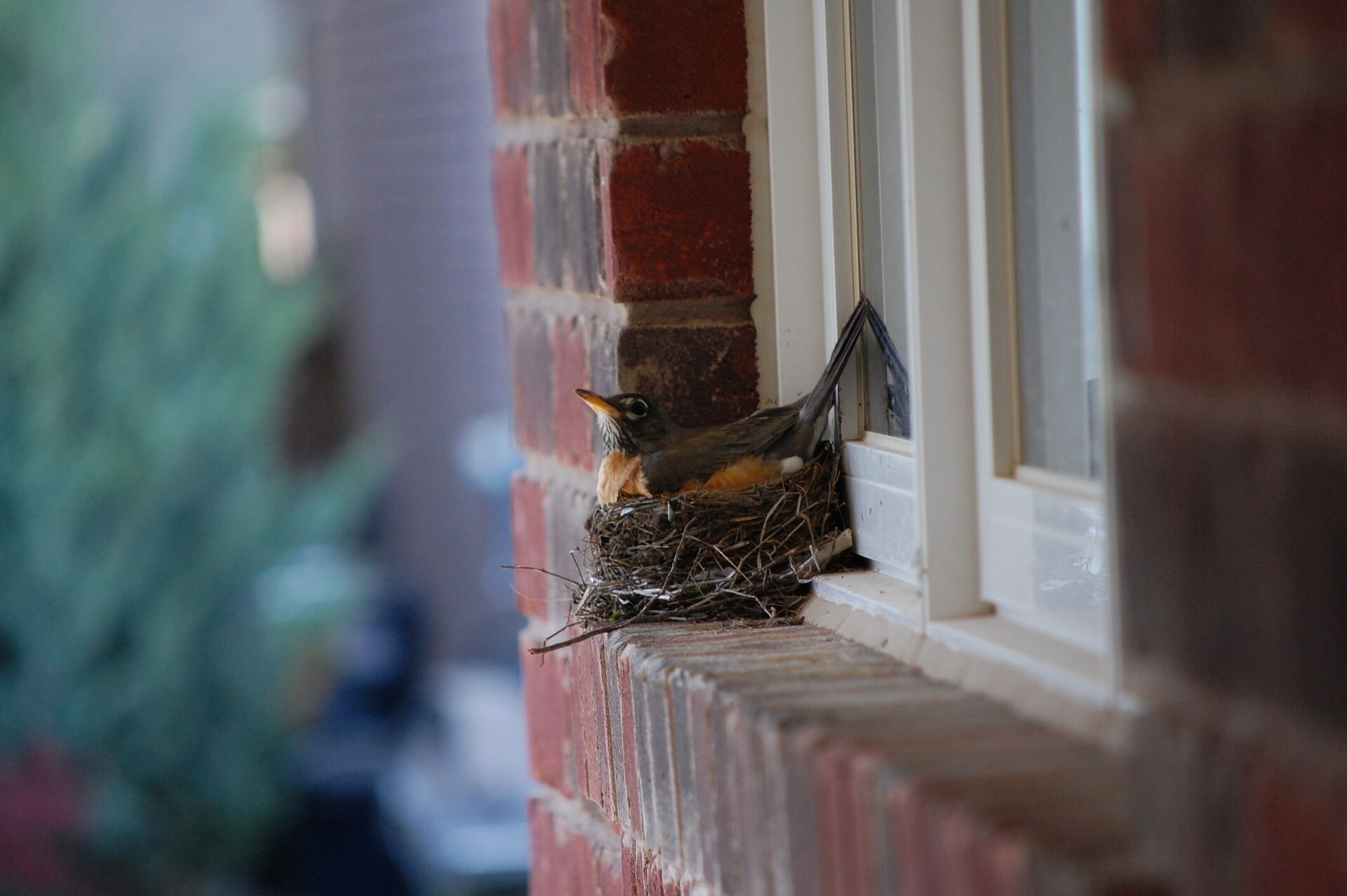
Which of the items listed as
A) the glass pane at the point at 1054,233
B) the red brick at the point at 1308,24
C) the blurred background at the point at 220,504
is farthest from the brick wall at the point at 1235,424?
the blurred background at the point at 220,504

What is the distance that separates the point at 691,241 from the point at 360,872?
574cm

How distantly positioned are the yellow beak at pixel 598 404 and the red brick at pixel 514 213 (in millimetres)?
261

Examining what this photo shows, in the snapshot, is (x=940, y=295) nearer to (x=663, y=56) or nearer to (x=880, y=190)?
(x=880, y=190)

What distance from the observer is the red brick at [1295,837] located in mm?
605

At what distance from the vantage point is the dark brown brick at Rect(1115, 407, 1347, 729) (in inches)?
24.0

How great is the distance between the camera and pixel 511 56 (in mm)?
1939

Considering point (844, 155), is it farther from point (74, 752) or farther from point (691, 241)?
point (74, 752)

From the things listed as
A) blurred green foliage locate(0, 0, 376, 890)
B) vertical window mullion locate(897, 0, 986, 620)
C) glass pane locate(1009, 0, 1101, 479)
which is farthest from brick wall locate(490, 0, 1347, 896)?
blurred green foliage locate(0, 0, 376, 890)

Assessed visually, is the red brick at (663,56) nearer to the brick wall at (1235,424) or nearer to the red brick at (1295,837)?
the brick wall at (1235,424)

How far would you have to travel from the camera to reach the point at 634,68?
5.34 feet

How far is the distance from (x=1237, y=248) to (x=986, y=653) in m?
0.62

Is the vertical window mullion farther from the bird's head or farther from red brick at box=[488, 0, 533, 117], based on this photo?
red brick at box=[488, 0, 533, 117]

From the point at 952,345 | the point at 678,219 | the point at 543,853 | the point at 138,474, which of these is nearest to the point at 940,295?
the point at 952,345

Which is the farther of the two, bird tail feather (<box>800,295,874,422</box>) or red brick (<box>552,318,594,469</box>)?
red brick (<box>552,318,594,469</box>)
